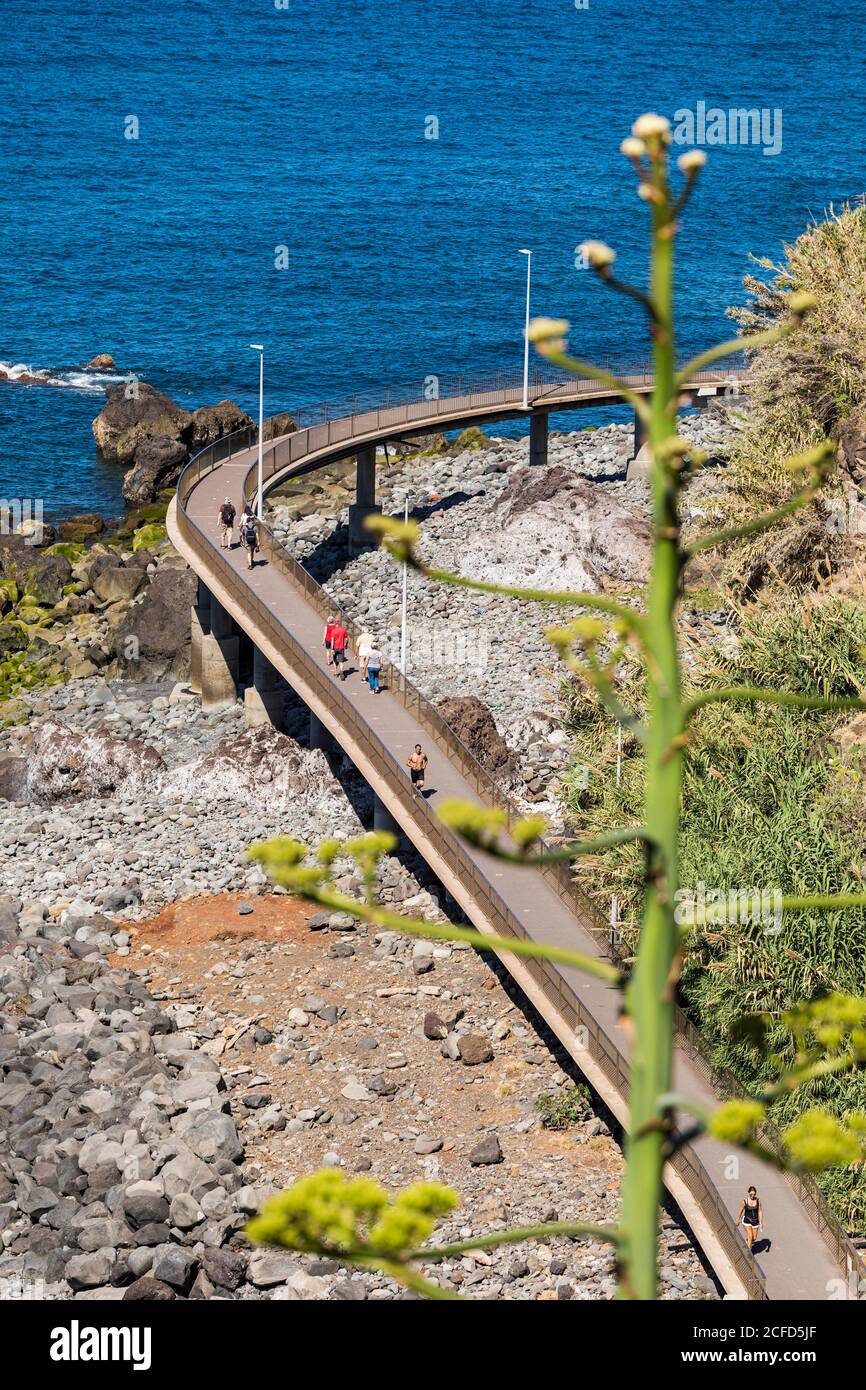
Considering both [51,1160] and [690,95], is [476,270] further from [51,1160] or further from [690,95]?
[51,1160]

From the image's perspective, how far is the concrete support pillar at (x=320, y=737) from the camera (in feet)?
141

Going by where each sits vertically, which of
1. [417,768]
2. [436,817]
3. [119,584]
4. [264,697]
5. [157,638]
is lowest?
[436,817]

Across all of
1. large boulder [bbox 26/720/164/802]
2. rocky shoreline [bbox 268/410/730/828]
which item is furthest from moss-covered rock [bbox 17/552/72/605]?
large boulder [bbox 26/720/164/802]

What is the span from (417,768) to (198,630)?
1583cm

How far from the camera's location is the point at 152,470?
236 feet

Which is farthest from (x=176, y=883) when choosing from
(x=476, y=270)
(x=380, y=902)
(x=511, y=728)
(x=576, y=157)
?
(x=576, y=157)

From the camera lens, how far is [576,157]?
443ft

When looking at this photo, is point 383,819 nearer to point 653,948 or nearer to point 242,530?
point 242,530

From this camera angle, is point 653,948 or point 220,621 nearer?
point 653,948

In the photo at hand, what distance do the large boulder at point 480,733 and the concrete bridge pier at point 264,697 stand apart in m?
5.34

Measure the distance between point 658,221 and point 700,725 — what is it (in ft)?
84.3

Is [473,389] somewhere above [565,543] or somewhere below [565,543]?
above

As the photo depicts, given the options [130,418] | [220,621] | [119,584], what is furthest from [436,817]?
[130,418]

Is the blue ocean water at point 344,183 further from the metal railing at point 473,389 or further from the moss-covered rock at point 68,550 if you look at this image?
the moss-covered rock at point 68,550
